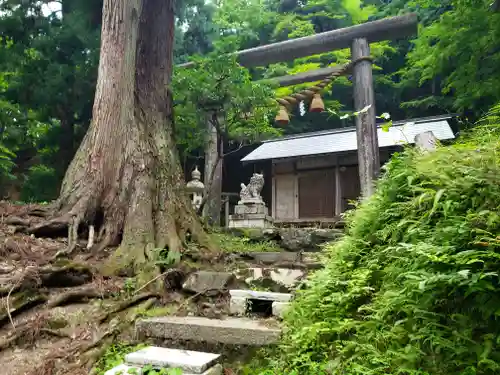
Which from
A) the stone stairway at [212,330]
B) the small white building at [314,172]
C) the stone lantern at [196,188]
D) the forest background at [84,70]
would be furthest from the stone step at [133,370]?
the small white building at [314,172]

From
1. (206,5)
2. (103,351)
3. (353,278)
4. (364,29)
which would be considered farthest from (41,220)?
(206,5)

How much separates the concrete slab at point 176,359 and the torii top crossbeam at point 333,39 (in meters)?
7.34

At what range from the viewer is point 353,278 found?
2838 mm

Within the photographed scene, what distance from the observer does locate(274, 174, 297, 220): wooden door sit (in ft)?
47.7

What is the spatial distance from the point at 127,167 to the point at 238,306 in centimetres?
296

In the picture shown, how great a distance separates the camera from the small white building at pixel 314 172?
13211 millimetres

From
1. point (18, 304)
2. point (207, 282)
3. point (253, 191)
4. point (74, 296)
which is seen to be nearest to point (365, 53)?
point (253, 191)

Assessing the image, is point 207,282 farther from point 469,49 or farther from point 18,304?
point 469,49

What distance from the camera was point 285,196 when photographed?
1476cm

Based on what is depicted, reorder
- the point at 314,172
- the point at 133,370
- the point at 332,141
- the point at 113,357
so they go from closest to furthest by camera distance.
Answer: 1. the point at 133,370
2. the point at 113,357
3. the point at 332,141
4. the point at 314,172

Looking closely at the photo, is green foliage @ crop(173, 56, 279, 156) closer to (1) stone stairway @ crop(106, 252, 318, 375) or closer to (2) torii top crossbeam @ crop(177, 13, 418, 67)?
(2) torii top crossbeam @ crop(177, 13, 418, 67)

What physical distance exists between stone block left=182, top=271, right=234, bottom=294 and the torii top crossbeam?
235 inches

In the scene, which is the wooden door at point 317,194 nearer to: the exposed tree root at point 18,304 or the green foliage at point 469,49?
the green foliage at point 469,49

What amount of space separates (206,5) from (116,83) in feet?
24.6
